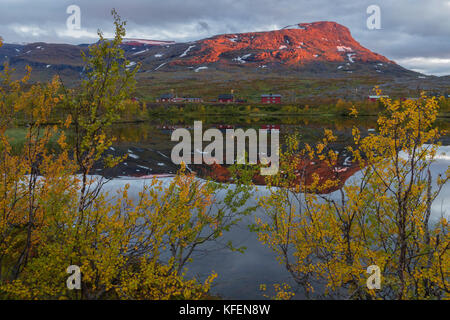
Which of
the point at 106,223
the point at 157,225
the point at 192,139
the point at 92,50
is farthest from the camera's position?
the point at 192,139

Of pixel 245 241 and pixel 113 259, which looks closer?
pixel 113 259

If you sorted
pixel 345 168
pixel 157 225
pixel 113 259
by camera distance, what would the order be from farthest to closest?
pixel 345 168 < pixel 157 225 < pixel 113 259

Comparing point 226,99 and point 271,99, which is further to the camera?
point 226,99

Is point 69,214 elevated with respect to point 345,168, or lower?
elevated

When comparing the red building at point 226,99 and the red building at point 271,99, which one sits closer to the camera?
the red building at point 271,99

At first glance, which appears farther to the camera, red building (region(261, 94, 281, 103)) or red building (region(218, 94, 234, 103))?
red building (region(218, 94, 234, 103))

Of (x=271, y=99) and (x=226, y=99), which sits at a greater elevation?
(x=226, y=99)

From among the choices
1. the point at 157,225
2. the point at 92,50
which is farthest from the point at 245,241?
the point at 92,50
